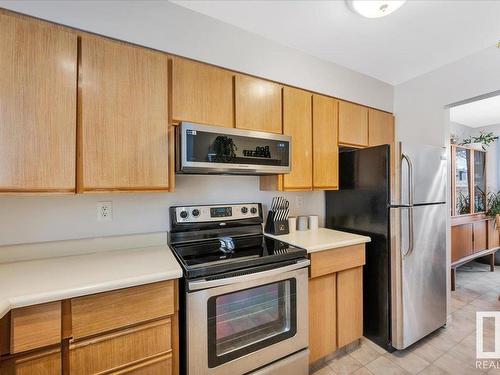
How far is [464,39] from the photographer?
1.85m

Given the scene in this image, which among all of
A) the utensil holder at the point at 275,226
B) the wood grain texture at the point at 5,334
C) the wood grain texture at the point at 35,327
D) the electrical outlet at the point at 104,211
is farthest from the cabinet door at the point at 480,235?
the wood grain texture at the point at 5,334

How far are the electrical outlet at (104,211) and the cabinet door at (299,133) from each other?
48.5 inches

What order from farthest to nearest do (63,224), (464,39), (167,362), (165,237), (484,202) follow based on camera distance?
(484,202) < (464,39) < (165,237) < (63,224) < (167,362)

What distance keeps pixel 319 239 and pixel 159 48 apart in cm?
171

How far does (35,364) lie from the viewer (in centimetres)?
94

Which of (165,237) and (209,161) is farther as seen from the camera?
(165,237)

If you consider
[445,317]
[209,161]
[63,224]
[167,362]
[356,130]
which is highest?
[356,130]

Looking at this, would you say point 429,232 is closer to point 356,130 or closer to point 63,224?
point 356,130

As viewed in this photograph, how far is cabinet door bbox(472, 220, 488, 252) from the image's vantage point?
11.5 ft

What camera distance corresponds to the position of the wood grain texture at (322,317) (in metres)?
1.67

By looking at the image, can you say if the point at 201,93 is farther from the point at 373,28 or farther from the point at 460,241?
the point at 460,241

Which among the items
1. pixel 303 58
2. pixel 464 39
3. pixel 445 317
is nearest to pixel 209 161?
pixel 303 58

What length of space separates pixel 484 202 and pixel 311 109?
12.5 ft

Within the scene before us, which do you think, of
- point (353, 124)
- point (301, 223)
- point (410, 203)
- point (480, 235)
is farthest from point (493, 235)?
point (301, 223)
